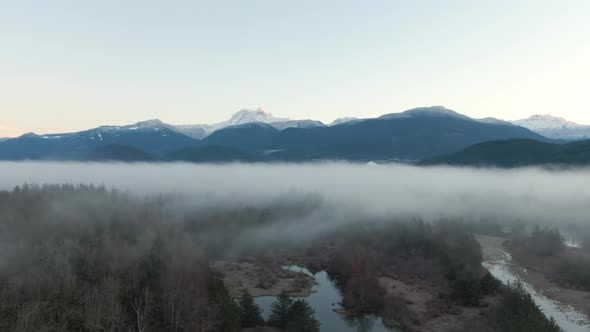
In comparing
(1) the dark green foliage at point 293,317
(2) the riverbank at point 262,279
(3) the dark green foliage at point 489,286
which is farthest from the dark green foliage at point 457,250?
(1) the dark green foliage at point 293,317

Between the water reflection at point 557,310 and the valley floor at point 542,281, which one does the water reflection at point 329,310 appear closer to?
the water reflection at point 557,310

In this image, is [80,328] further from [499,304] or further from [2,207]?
[2,207]

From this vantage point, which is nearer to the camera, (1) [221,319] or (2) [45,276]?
(1) [221,319]

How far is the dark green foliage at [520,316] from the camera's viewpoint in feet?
132

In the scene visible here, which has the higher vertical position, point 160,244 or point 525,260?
point 160,244

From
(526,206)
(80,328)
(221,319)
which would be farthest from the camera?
(526,206)

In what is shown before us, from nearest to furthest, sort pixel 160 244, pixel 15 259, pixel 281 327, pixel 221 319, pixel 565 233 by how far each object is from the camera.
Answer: pixel 221 319, pixel 281 327, pixel 15 259, pixel 160 244, pixel 565 233

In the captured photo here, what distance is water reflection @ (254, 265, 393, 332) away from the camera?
60.9 metres

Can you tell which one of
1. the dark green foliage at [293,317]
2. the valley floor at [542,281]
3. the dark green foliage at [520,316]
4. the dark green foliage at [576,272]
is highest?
the dark green foliage at [520,316]

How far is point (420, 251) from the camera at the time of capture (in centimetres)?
9594

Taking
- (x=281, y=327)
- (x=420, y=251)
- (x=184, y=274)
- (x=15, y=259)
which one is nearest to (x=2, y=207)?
(x=15, y=259)

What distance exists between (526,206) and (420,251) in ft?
257

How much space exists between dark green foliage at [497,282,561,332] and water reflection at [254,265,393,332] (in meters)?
16.5

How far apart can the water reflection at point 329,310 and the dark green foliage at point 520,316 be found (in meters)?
16.5
